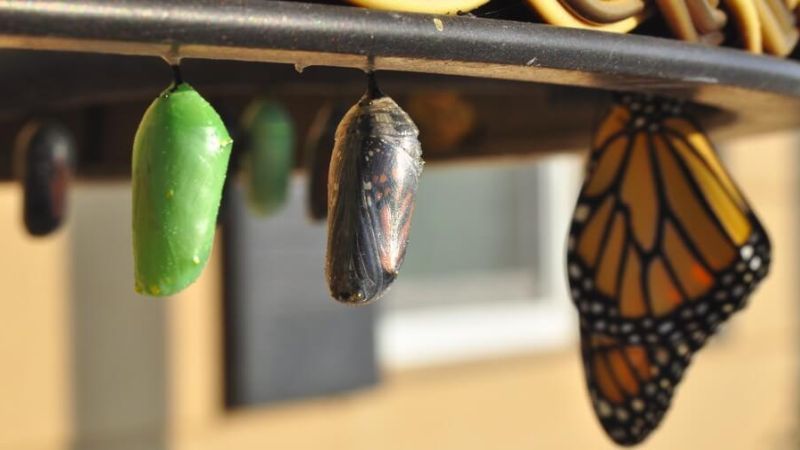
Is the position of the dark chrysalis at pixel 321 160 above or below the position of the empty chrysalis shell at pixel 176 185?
above

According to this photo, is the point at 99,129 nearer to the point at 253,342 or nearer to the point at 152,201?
the point at 152,201

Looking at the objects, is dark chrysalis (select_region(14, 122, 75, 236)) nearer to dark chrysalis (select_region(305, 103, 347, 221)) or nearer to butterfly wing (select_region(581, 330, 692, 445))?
dark chrysalis (select_region(305, 103, 347, 221))

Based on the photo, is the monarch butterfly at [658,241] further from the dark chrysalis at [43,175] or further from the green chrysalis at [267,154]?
the dark chrysalis at [43,175]

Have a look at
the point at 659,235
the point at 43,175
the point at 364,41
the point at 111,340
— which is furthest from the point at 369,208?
the point at 111,340

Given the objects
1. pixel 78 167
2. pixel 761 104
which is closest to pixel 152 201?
pixel 761 104

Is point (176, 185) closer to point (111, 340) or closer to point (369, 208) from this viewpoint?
point (369, 208)

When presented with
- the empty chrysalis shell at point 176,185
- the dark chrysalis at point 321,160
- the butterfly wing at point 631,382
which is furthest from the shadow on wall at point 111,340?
the empty chrysalis shell at point 176,185
